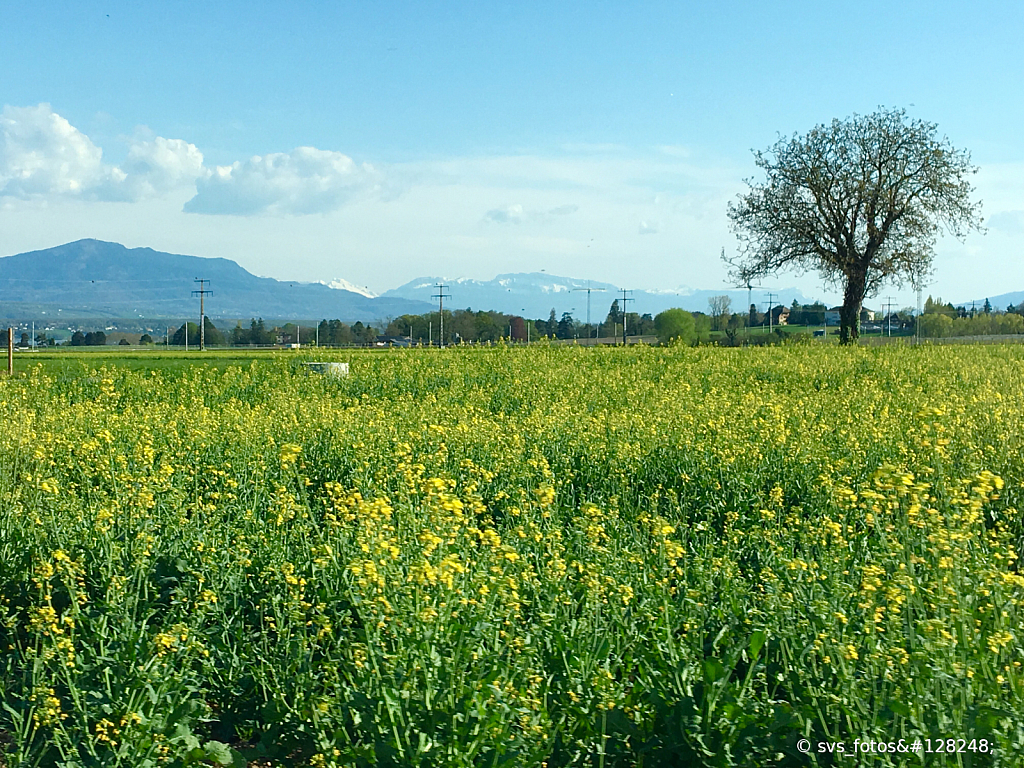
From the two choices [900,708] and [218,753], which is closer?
[900,708]

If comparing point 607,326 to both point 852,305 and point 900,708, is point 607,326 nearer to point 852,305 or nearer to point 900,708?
point 852,305

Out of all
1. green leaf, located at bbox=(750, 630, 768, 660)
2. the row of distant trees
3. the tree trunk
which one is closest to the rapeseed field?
green leaf, located at bbox=(750, 630, 768, 660)

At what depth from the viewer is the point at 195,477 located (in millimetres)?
7422

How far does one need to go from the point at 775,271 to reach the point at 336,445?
3440 cm

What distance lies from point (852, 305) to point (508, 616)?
38940 millimetres

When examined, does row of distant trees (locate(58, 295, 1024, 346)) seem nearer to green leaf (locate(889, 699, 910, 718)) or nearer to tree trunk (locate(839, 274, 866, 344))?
tree trunk (locate(839, 274, 866, 344))

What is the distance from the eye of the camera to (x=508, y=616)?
3695mm

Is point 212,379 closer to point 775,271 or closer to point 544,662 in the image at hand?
point 544,662

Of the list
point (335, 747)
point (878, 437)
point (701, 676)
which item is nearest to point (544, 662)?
point (701, 676)

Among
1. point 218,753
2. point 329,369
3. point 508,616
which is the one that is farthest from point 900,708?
point 329,369

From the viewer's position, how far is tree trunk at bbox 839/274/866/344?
38875 millimetres

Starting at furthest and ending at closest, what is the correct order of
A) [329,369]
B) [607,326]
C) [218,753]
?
[607,326] → [329,369] → [218,753]

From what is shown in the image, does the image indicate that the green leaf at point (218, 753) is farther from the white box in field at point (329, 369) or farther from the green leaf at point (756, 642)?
the white box in field at point (329, 369)

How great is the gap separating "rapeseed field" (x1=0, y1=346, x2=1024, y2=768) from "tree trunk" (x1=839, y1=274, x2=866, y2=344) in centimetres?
3246
